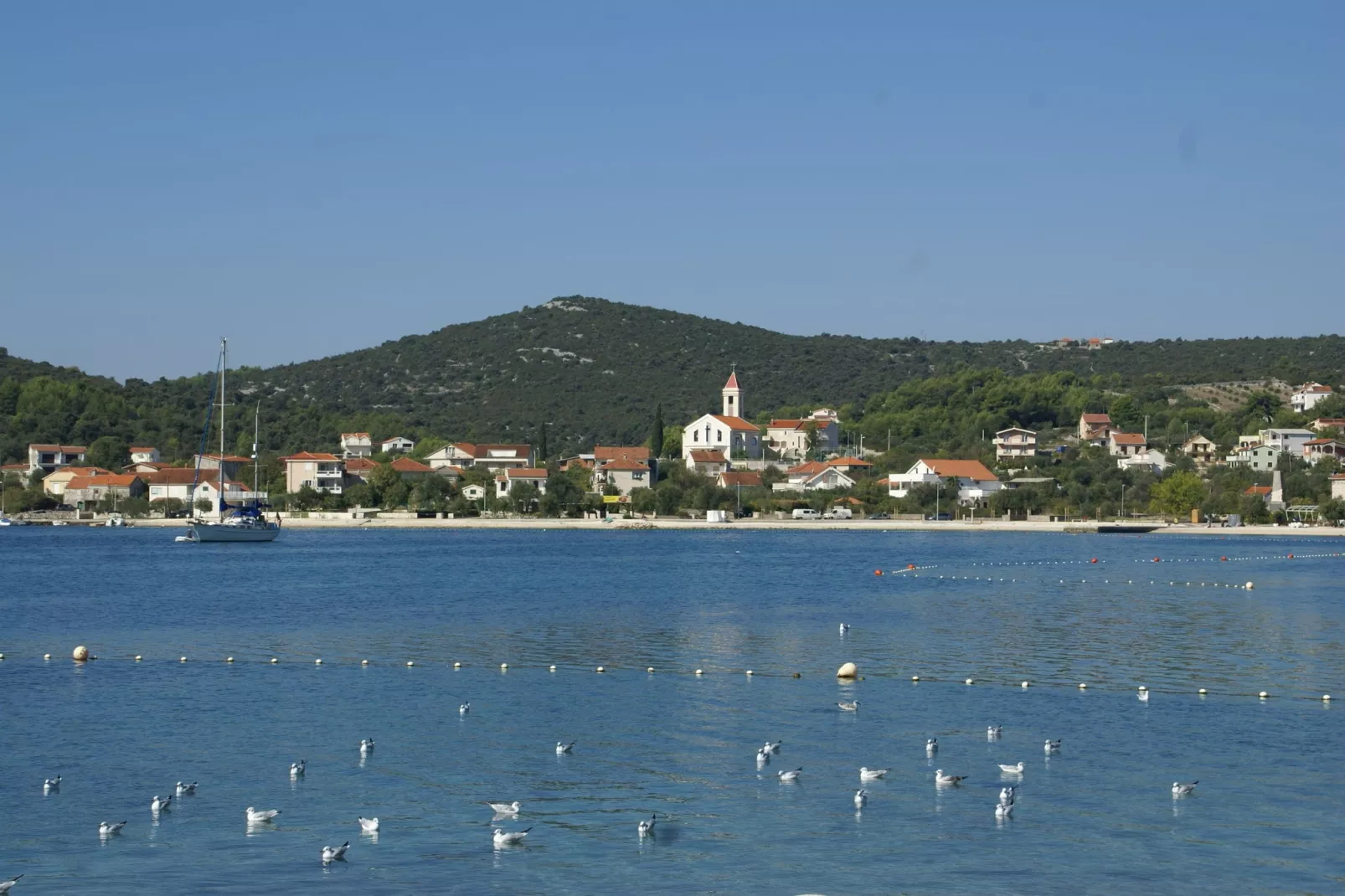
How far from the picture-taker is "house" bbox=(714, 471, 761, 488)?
118750mm

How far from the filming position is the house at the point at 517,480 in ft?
400

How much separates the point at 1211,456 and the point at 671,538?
181ft

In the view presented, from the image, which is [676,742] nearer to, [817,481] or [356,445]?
[817,481]

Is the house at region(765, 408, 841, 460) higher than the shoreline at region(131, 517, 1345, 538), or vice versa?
the house at region(765, 408, 841, 460)

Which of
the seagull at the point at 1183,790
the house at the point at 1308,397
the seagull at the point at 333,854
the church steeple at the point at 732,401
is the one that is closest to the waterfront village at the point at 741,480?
the house at the point at 1308,397

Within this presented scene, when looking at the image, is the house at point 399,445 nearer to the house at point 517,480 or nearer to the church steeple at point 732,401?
the house at point 517,480

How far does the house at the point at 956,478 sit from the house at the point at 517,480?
2895cm

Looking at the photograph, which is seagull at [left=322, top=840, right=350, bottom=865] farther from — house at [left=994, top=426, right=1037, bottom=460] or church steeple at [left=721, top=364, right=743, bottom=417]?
church steeple at [left=721, top=364, right=743, bottom=417]

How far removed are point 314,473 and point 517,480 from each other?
1704cm

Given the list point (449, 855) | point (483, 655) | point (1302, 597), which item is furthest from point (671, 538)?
point (449, 855)

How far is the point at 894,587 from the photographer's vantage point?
163 ft

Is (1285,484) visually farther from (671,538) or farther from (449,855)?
(449,855)

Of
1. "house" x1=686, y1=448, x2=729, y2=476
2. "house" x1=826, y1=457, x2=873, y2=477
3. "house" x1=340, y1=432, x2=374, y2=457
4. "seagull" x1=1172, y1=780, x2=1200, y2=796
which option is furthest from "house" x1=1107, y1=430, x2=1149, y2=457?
"seagull" x1=1172, y1=780, x2=1200, y2=796

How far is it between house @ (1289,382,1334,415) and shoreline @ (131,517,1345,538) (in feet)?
153
